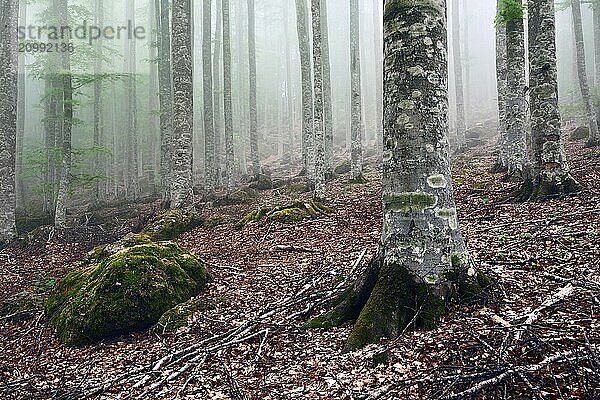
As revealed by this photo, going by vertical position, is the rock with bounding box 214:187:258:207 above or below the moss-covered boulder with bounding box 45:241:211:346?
above

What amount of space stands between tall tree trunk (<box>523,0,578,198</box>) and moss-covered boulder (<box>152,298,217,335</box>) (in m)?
6.47

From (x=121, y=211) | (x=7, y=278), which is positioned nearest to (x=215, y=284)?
(x=7, y=278)

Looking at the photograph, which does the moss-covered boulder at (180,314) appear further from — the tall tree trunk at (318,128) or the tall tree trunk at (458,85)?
the tall tree trunk at (458,85)

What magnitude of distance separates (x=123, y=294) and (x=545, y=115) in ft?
26.4

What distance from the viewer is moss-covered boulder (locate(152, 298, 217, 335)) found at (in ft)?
17.4

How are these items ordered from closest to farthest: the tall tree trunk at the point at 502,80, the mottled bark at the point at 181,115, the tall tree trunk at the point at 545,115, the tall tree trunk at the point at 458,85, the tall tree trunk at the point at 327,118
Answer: the tall tree trunk at the point at 545,115
the mottled bark at the point at 181,115
the tall tree trunk at the point at 502,80
the tall tree trunk at the point at 327,118
the tall tree trunk at the point at 458,85

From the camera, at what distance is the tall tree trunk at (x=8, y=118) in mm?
12164

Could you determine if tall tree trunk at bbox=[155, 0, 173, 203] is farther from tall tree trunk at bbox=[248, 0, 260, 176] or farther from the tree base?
the tree base

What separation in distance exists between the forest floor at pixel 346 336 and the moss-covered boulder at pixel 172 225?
106 inches

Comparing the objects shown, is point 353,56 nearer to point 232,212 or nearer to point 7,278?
point 232,212

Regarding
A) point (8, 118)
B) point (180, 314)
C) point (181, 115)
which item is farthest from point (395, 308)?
point (8, 118)

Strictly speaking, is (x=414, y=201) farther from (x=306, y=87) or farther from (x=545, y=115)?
(x=306, y=87)

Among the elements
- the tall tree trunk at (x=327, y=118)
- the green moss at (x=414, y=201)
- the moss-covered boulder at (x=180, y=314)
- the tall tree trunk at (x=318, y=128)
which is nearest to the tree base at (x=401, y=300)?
the green moss at (x=414, y=201)

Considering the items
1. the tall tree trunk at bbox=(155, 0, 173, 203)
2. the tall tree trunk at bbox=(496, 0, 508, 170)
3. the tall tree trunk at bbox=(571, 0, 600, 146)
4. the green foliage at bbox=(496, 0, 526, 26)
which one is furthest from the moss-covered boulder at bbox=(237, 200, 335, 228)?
the tall tree trunk at bbox=(571, 0, 600, 146)
